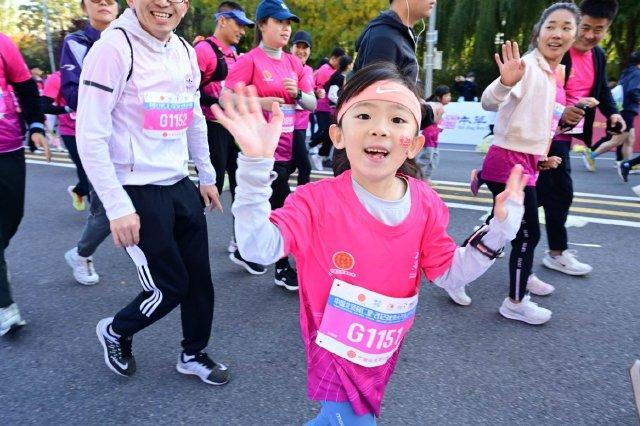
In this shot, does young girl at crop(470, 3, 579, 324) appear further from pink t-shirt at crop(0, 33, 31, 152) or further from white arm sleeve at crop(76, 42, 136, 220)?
pink t-shirt at crop(0, 33, 31, 152)

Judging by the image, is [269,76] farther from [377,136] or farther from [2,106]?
[377,136]

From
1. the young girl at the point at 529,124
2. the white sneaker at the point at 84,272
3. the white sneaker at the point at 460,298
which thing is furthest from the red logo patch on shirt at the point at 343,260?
the white sneaker at the point at 84,272

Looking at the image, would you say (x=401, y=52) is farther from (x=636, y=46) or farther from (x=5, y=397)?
(x=636, y=46)

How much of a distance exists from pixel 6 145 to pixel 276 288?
2.01 metres

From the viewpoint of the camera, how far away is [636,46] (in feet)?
63.7

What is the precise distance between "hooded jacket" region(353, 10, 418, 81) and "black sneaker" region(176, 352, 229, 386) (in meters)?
1.74

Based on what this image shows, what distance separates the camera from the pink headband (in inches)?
63.0

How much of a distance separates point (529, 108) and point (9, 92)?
3159mm

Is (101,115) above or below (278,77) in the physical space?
below

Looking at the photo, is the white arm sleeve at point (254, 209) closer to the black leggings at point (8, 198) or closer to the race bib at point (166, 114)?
the race bib at point (166, 114)

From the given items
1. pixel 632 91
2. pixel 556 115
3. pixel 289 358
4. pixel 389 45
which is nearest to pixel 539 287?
pixel 556 115

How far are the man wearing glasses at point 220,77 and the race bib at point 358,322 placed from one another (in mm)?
2346

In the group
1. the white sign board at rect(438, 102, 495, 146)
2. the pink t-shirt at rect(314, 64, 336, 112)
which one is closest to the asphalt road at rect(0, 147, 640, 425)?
the pink t-shirt at rect(314, 64, 336, 112)

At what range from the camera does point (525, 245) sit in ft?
10.3
